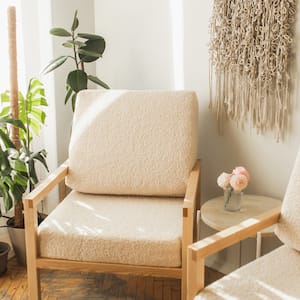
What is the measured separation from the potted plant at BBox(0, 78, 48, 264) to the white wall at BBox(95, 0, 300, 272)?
0.51m

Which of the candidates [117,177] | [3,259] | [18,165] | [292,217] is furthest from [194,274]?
[3,259]

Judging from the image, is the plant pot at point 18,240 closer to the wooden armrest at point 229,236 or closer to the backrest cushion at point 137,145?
the backrest cushion at point 137,145

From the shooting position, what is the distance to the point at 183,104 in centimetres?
241

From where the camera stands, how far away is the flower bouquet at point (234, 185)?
2.11m

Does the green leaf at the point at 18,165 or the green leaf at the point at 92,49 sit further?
the green leaf at the point at 92,49

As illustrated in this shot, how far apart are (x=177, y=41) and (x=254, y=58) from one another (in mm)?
511

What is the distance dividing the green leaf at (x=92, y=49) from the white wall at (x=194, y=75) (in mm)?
236

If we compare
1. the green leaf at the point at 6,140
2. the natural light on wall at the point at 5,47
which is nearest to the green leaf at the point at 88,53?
the natural light on wall at the point at 5,47

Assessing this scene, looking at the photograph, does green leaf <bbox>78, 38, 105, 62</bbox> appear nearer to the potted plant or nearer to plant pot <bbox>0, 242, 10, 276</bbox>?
the potted plant

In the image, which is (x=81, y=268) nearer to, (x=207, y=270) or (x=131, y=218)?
(x=131, y=218)

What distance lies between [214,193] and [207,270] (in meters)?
0.41

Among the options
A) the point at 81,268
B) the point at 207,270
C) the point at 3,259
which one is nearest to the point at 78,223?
the point at 81,268

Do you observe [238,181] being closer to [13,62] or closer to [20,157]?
[20,157]

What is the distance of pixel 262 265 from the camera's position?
5.72 feet
